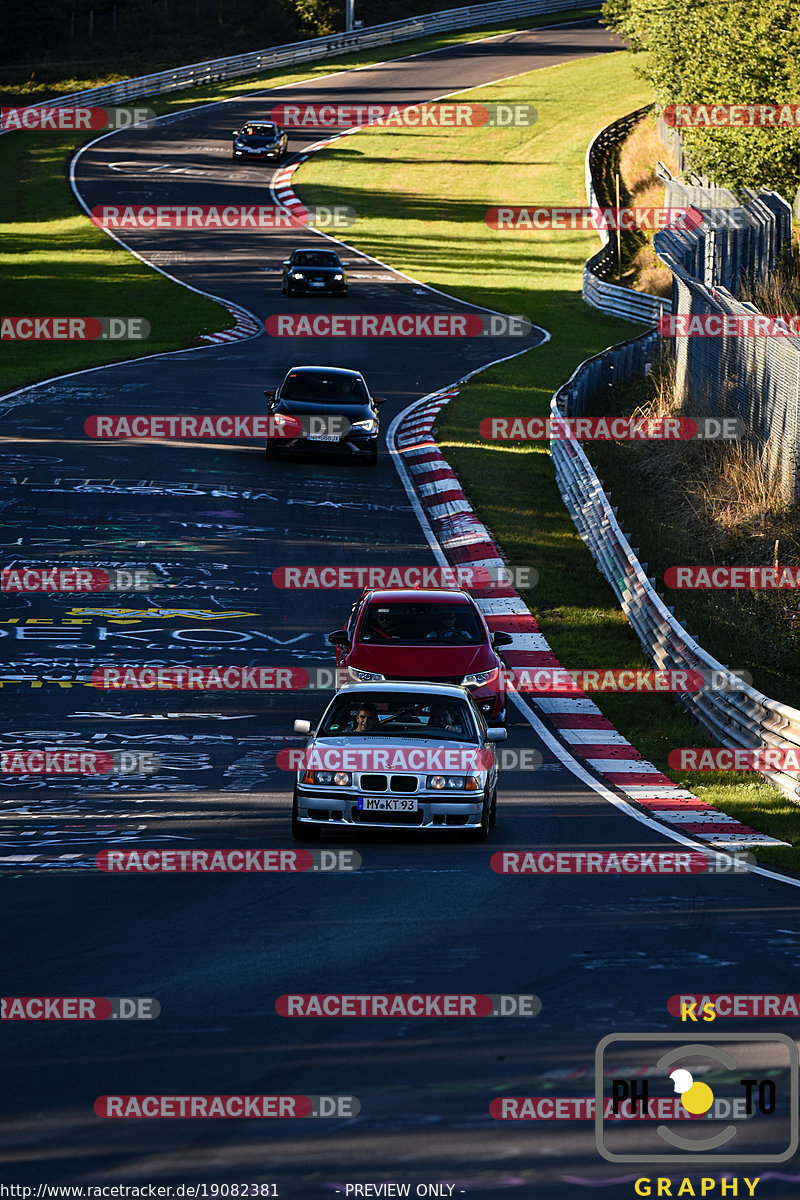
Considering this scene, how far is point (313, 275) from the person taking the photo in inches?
1756

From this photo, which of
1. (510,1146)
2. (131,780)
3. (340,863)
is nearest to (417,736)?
(340,863)

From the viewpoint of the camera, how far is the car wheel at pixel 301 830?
12.0 m

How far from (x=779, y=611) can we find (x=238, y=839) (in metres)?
10.0

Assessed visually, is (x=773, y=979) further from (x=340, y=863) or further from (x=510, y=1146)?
(x=340, y=863)
